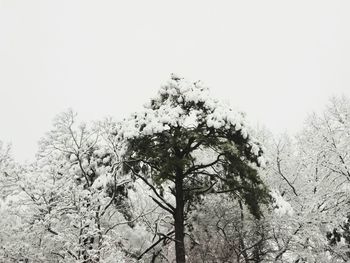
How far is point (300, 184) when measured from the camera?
2120cm

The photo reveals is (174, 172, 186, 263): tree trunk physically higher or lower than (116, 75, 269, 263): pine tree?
lower

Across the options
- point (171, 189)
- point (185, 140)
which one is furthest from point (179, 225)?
point (185, 140)

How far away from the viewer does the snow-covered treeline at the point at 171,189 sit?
44.0 ft

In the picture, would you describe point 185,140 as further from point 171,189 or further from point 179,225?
point 179,225

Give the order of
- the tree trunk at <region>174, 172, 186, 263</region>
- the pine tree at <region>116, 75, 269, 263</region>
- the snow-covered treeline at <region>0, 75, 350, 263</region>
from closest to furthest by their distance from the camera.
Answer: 1. the snow-covered treeline at <region>0, 75, 350, 263</region>
2. the pine tree at <region>116, 75, 269, 263</region>
3. the tree trunk at <region>174, 172, 186, 263</region>

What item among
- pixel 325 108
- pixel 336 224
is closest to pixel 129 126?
pixel 336 224

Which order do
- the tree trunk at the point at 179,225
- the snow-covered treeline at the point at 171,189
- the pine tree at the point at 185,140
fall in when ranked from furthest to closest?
the tree trunk at the point at 179,225 < the pine tree at the point at 185,140 < the snow-covered treeline at the point at 171,189

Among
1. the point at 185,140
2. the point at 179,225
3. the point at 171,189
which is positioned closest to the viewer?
the point at 185,140

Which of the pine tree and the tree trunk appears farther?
the tree trunk

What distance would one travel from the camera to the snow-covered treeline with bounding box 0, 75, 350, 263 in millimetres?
13414

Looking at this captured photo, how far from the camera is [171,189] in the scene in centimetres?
1545

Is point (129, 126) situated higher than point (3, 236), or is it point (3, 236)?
point (129, 126)

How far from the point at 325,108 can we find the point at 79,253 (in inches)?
642

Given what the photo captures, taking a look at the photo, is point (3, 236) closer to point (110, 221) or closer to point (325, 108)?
point (110, 221)
